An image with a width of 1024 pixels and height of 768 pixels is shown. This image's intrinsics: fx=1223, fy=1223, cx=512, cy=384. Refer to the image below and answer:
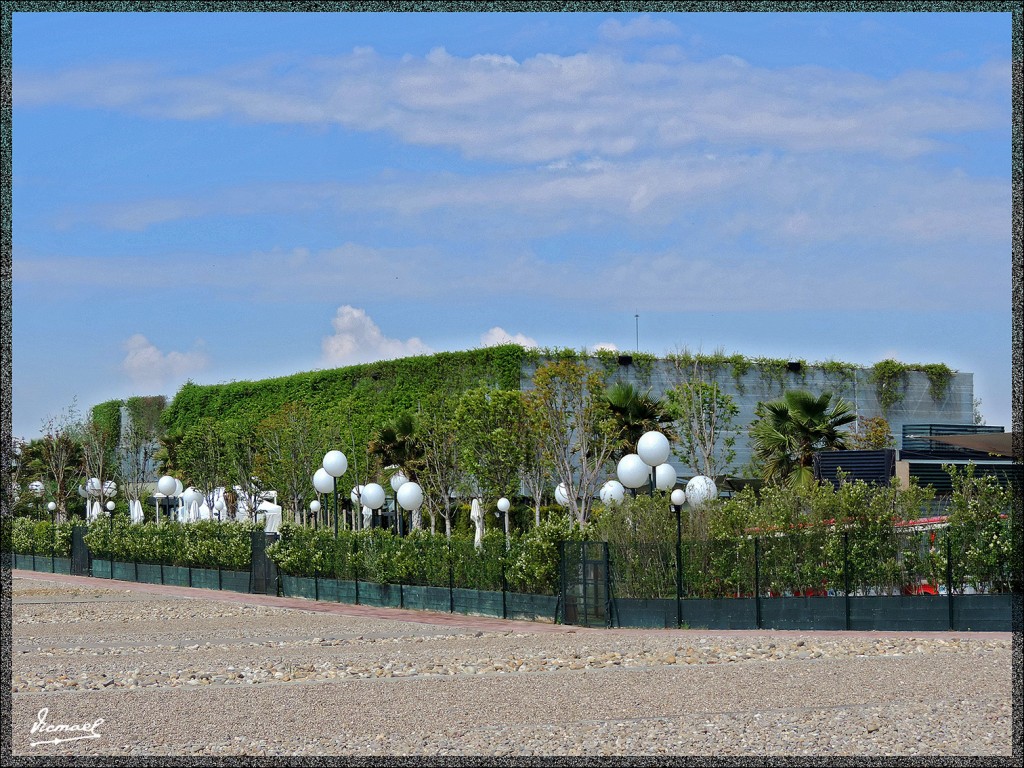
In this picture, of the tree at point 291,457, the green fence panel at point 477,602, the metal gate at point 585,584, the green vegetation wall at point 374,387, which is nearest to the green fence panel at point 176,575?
the tree at point 291,457

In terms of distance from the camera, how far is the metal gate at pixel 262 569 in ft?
89.9

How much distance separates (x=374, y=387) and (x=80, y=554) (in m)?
13.1

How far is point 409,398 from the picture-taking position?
4466 cm

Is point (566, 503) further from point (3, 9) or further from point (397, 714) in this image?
point (3, 9)

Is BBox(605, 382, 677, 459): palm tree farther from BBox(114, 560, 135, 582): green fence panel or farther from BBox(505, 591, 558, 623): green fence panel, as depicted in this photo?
BBox(114, 560, 135, 582): green fence panel

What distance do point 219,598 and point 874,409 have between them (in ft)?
106

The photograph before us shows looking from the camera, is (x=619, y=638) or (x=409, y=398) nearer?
(x=619, y=638)

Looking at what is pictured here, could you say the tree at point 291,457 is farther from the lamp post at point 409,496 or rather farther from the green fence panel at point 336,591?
the lamp post at point 409,496

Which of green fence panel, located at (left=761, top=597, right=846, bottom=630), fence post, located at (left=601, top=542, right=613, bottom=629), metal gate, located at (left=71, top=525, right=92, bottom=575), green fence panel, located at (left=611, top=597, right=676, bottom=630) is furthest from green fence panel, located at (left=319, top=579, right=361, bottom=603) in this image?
metal gate, located at (left=71, top=525, right=92, bottom=575)

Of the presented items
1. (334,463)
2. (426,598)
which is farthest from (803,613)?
(334,463)

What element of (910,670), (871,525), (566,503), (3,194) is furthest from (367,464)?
(3,194)

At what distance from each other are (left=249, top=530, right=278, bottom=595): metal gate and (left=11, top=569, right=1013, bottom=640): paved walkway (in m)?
0.38

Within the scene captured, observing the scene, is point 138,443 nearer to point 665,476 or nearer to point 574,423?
point 574,423

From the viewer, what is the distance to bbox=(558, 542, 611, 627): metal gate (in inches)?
717
